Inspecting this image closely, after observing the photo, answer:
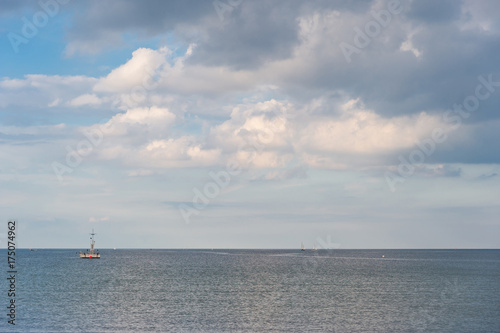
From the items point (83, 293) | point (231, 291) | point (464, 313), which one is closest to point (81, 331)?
point (83, 293)

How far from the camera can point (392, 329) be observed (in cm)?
6844

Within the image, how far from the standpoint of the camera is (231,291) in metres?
113

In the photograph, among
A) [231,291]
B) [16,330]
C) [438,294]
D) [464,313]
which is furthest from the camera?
[231,291]

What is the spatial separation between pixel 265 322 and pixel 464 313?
35.7 metres

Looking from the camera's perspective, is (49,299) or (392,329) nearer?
(392,329)

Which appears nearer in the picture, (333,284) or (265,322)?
(265,322)

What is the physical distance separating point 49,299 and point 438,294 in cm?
8443

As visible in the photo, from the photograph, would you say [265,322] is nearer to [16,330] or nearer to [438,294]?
[16,330]

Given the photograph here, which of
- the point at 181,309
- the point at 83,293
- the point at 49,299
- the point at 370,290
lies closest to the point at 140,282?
the point at 83,293

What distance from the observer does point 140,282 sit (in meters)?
136

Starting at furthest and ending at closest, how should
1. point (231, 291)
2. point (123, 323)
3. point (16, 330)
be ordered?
point (231, 291) → point (123, 323) → point (16, 330)

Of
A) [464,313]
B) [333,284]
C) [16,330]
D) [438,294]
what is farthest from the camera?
[333,284]

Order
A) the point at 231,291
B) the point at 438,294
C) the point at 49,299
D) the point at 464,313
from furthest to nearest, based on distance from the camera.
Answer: the point at 231,291 < the point at 438,294 < the point at 49,299 < the point at 464,313

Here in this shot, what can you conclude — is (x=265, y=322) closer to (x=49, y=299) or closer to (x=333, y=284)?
(x=49, y=299)
